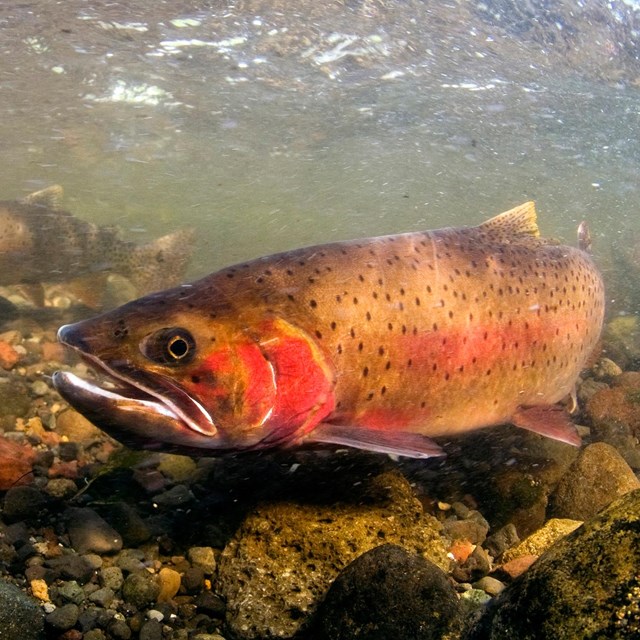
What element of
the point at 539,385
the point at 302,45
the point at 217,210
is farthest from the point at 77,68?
the point at 217,210

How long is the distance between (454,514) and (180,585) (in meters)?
2.11

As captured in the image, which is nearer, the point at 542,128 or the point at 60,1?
the point at 60,1

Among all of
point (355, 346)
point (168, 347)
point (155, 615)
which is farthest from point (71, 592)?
point (355, 346)

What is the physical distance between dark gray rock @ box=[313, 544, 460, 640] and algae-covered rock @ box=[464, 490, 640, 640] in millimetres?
611

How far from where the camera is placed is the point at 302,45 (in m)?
16.9

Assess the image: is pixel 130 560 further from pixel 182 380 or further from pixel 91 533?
pixel 182 380

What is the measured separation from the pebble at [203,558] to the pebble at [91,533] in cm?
43

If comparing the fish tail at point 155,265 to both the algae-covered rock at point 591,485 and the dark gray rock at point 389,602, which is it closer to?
the algae-covered rock at point 591,485

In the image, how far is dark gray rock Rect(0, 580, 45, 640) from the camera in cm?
238

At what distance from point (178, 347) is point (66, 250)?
9.68m

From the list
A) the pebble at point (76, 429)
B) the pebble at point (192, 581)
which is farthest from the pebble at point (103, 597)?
the pebble at point (76, 429)

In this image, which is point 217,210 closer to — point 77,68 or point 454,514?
point 77,68

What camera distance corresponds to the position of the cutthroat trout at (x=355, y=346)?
2744 mm

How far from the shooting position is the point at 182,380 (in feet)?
9.03
